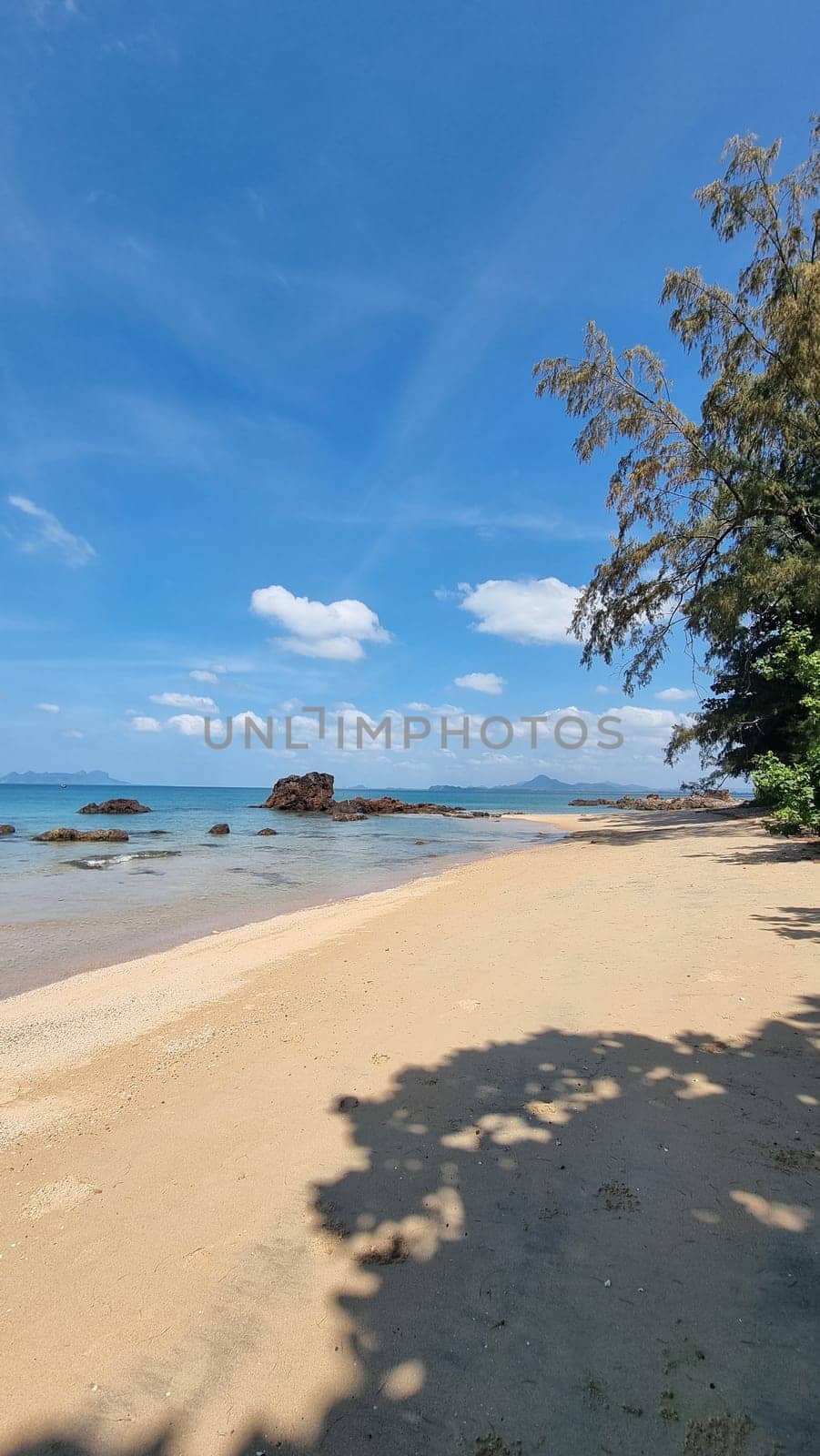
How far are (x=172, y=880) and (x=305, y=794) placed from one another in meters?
37.2

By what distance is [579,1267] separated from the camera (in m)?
2.34

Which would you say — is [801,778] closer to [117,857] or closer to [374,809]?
[117,857]

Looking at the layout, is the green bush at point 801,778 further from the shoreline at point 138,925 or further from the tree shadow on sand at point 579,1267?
the shoreline at point 138,925

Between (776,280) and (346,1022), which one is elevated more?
(776,280)

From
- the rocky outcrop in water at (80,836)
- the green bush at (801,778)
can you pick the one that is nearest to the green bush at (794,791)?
the green bush at (801,778)

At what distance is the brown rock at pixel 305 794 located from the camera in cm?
5216

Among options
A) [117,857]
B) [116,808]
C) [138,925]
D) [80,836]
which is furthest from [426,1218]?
[116,808]

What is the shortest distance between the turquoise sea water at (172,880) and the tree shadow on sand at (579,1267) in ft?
20.2

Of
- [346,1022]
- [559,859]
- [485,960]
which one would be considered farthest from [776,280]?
[346,1022]

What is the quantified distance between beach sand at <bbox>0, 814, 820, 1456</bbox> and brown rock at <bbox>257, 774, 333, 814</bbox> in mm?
46599

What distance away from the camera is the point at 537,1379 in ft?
6.29

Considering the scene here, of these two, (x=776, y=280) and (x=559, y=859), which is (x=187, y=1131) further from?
(x=776, y=280)

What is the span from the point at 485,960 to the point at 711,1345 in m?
4.40

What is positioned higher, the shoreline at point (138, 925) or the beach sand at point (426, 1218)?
the beach sand at point (426, 1218)
